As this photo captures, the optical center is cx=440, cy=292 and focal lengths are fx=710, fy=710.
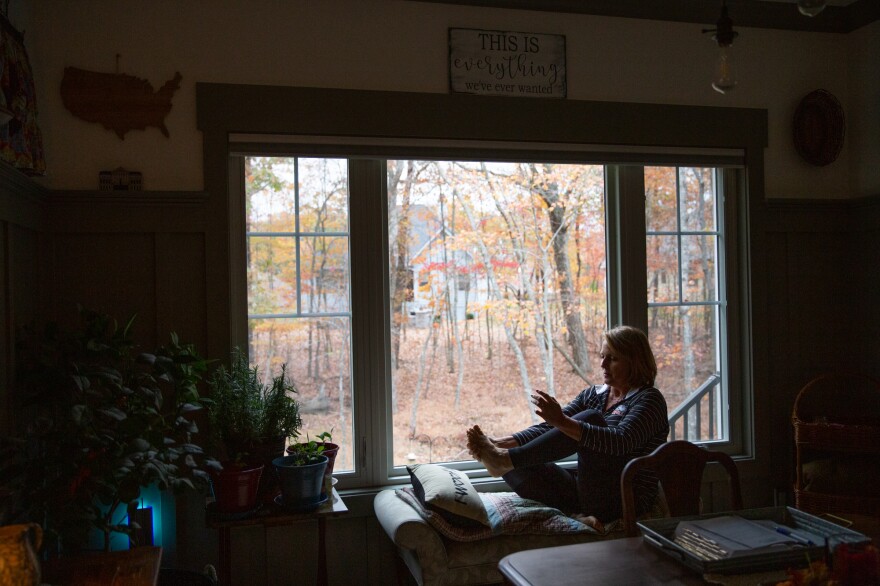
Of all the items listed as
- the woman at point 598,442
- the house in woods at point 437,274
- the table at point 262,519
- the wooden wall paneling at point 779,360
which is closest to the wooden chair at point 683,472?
the woman at point 598,442

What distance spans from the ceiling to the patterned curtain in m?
1.72

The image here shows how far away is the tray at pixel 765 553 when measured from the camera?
1653 millimetres

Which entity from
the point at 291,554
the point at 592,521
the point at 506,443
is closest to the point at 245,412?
the point at 291,554

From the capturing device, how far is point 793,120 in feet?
12.2

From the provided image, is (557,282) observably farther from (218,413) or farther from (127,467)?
(127,467)

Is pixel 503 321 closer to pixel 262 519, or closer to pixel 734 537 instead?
pixel 262 519

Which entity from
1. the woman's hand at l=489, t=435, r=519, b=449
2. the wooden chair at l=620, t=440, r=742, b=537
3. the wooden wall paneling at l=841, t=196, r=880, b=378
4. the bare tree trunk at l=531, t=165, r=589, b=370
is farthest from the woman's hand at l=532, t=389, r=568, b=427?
the bare tree trunk at l=531, t=165, r=589, b=370

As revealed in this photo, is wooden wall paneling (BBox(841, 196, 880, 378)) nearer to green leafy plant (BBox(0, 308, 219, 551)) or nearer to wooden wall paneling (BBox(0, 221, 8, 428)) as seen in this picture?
green leafy plant (BBox(0, 308, 219, 551))

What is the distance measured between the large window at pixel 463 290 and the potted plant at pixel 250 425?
36cm

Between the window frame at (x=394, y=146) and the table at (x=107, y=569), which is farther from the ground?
the window frame at (x=394, y=146)

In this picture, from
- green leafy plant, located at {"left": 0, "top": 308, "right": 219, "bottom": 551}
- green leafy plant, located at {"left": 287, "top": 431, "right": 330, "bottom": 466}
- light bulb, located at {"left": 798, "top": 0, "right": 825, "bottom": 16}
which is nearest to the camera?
light bulb, located at {"left": 798, "top": 0, "right": 825, "bottom": 16}

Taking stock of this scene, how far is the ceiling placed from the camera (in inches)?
133

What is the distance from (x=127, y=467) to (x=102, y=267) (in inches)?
42.4

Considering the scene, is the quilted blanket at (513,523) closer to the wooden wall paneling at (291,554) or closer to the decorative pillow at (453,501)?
the decorative pillow at (453,501)
